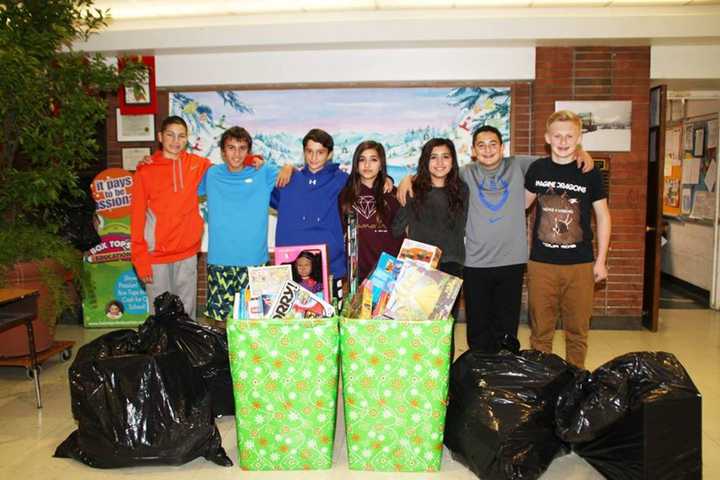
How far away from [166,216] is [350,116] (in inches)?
87.5

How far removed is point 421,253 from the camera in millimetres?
2609

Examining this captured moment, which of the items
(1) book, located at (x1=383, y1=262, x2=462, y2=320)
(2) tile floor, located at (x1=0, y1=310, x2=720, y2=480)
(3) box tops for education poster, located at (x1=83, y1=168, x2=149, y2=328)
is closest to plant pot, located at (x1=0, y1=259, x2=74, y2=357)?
(2) tile floor, located at (x1=0, y1=310, x2=720, y2=480)

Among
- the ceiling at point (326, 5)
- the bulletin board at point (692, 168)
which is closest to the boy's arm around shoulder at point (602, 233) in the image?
the ceiling at point (326, 5)

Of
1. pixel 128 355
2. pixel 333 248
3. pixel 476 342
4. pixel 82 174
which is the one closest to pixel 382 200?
pixel 333 248

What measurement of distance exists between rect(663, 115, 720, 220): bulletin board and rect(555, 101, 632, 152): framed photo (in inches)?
67.3

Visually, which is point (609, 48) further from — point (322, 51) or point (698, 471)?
point (698, 471)

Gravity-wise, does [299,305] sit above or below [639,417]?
above

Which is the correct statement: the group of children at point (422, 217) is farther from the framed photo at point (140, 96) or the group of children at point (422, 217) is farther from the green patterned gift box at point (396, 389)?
the framed photo at point (140, 96)

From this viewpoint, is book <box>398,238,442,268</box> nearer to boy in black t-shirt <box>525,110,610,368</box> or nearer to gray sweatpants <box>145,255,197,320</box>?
boy in black t-shirt <box>525,110,610,368</box>

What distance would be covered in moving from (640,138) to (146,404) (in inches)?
169

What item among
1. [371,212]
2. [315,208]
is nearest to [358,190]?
[371,212]

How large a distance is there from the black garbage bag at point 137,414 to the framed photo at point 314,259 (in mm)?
678

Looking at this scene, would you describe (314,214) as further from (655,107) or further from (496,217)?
(655,107)

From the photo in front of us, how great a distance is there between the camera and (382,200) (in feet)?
10.1
